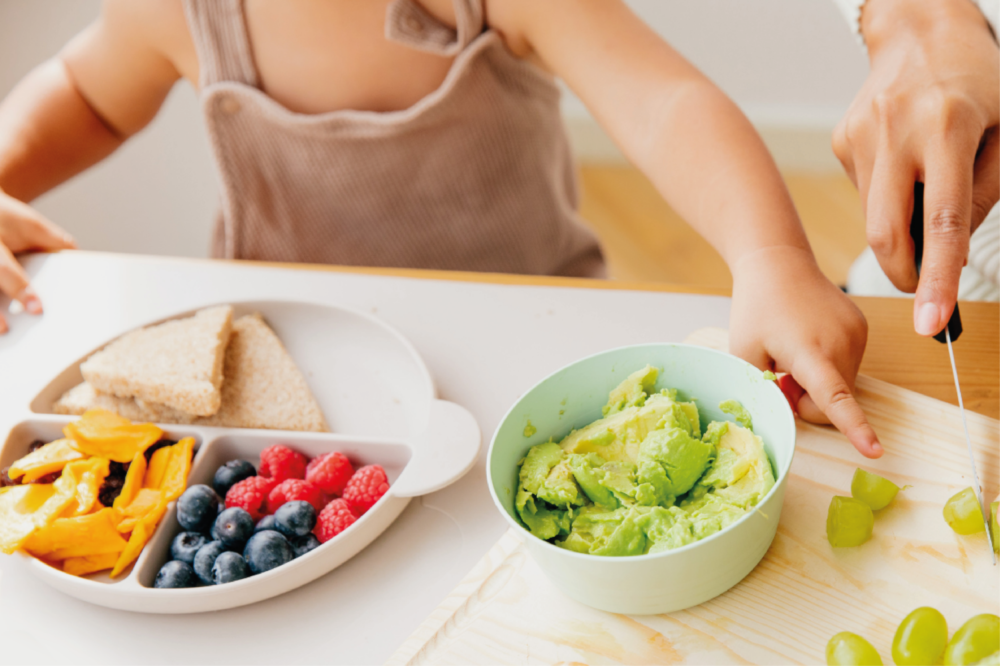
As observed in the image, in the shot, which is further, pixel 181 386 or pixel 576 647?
pixel 181 386

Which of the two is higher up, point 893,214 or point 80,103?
point 80,103

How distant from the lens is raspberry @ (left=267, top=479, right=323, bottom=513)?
721 mm

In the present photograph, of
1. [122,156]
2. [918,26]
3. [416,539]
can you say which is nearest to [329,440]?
[416,539]

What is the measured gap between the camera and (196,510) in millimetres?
704

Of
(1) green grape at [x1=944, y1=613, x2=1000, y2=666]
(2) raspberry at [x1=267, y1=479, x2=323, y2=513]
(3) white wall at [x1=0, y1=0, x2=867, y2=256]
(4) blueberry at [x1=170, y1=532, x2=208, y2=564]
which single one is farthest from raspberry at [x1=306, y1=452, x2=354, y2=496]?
(3) white wall at [x1=0, y1=0, x2=867, y2=256]

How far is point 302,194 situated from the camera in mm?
1231

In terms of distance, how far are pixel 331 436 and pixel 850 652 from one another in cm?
51

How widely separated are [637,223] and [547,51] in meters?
1.52

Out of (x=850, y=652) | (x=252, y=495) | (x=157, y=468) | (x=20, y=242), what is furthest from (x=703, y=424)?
(x=20, y=242)

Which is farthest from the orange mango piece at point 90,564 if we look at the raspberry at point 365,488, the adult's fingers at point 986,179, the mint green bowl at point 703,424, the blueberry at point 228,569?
the adult's fingers at point 986,179

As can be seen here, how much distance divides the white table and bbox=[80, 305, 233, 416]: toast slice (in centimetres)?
6

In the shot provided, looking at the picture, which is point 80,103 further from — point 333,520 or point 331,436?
point 333,520

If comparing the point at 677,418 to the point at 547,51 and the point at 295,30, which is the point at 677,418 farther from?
the point at 295,30

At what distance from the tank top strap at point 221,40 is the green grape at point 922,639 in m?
1.07
